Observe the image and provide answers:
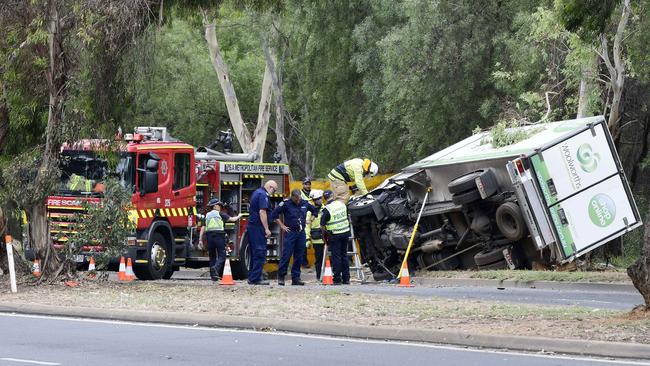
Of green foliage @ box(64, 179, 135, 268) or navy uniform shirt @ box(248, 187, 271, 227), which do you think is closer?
green foliage @ box(64, 179, 135, 268)

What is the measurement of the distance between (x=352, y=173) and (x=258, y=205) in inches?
136

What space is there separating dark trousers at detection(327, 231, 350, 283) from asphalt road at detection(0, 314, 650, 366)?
27.2 ft

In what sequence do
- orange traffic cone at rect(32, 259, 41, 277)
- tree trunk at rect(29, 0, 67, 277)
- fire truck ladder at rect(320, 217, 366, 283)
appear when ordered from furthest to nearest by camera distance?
1. fire truck ladder at rect(320, 217, 366, 283)
2. orange traffic cone at rect(32, 259, 41, 277)
3. tree trunk at rect(29, 0, 67, 277)

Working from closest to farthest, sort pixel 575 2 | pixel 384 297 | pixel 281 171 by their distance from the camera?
1. pixel 384 297
2. pixel 575 2
3. pixel 281 171

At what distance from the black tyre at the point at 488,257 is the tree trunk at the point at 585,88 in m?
4.83

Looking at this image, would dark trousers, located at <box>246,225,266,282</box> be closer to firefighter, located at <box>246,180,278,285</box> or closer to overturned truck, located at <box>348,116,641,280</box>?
firefighter, located at <box>246,180,278,285</box>

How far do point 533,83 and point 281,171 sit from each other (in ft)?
22.2

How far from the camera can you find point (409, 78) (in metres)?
32.6

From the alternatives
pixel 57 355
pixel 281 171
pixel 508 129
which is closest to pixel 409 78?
pixel 281 171

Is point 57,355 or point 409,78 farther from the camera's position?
point 409,78

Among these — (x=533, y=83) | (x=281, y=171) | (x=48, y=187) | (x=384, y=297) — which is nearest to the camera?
(x=384, y=297)

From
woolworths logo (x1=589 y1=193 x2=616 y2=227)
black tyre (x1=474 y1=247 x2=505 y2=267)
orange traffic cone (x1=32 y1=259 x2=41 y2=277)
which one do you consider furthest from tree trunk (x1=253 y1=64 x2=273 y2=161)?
orange traffic cone (x1=32 y1=259 x2=41 y2=277)

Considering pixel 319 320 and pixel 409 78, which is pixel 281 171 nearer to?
pixel 409 78

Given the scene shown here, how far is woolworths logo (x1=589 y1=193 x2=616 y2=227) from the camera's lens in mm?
22939
